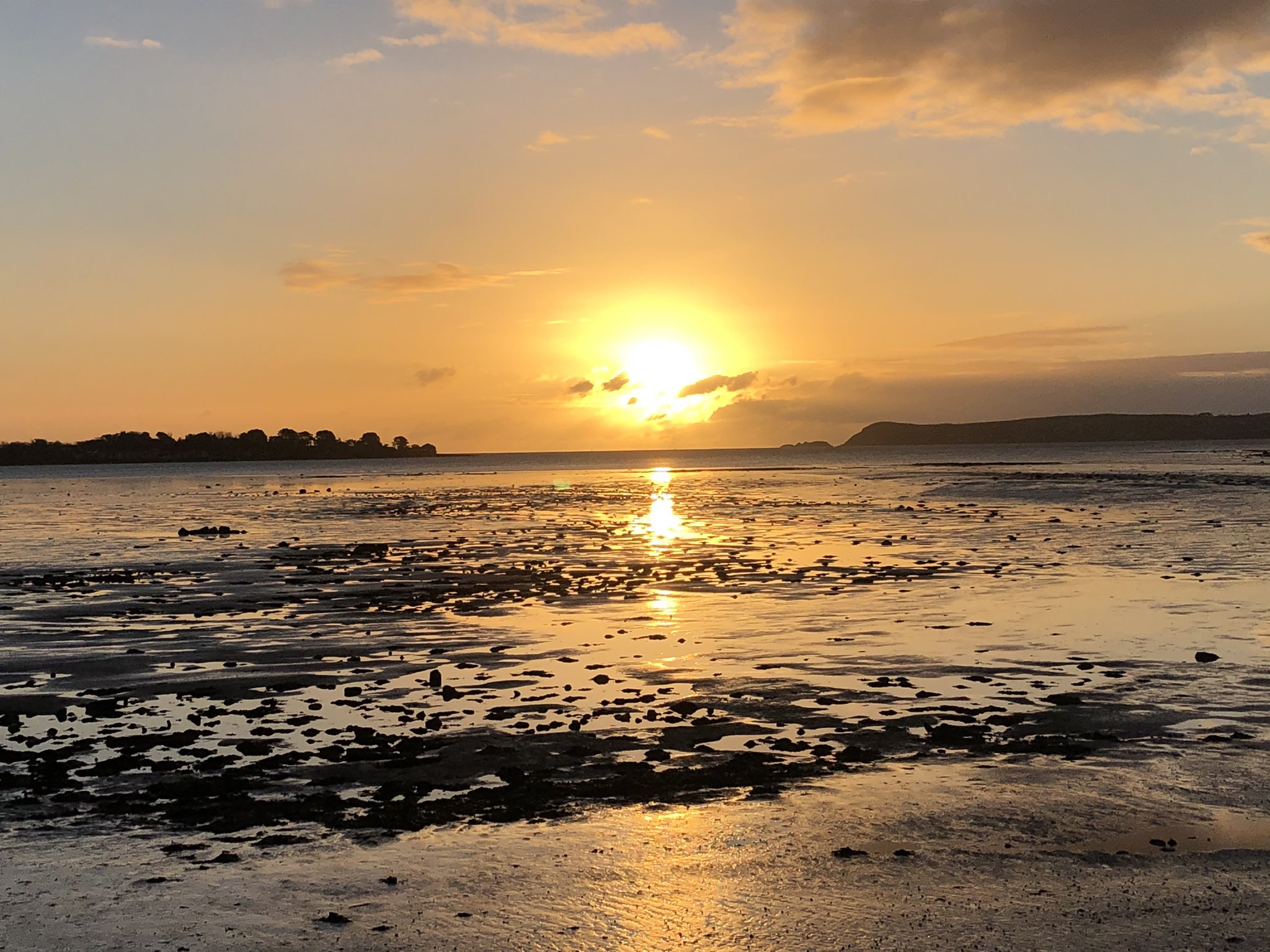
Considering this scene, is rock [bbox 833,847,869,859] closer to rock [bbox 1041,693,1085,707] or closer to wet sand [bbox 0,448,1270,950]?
wet sand [bbox 0,448,1270,950]

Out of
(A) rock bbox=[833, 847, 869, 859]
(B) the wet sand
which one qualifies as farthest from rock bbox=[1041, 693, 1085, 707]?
(A) rock bbox=[833, 847, 869, 859]

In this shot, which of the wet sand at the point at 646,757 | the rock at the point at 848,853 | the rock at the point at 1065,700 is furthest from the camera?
the rock at the point at 1065,700

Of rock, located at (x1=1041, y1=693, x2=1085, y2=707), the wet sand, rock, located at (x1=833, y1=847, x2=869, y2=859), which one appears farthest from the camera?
rock, located at (x1=1041, y1=693, x2=1085, y2=707)

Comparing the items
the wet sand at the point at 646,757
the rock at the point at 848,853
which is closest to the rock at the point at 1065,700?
the wet sand at the point at 646,757

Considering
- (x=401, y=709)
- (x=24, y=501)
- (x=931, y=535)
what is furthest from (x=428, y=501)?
(x=401, y=709)

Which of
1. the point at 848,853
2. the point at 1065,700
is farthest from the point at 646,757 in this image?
the point at 1065,700

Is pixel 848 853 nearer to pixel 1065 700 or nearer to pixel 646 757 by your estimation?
pixel 646 757

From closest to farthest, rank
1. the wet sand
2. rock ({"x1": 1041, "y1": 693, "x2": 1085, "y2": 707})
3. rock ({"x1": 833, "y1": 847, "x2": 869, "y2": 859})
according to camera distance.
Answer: the wet sand
rock ({"x1": 833, "y1": 847, "x2": 869, "y2": 859})
rock ({"x1": 1041, "y1": 693, "x2": 1085, "y2": 707})

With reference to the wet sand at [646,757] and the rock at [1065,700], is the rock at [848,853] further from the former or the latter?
the rock at [1065,700]

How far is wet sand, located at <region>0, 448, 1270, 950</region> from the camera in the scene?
956 cm

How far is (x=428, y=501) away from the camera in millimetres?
96125

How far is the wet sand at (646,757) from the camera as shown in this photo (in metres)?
9.56

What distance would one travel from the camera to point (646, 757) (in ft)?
47.3

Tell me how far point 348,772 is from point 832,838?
6148 mm
